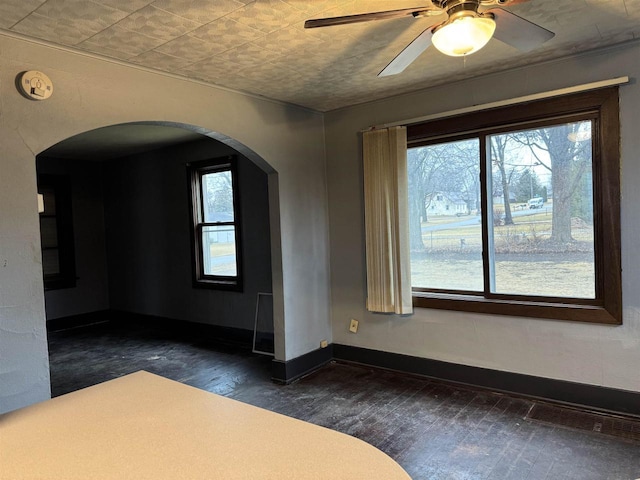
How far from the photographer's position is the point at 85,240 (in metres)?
6.67

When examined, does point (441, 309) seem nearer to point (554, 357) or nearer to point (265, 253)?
point (554, 357)

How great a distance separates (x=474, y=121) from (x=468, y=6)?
1843 mm

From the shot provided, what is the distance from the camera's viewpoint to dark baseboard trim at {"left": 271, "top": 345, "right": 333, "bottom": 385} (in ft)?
12.7

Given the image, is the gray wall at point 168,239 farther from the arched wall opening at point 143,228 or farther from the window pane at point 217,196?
the window pane at point 217,196

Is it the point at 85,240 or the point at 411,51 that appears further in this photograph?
the point at 85,240

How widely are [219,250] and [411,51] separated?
3801 millimetres

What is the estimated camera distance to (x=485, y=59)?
10.0 feet

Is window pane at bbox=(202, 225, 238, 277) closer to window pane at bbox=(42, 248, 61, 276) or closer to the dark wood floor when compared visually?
the dark wood floor

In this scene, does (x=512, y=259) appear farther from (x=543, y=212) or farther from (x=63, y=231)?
(x=63, y=231)

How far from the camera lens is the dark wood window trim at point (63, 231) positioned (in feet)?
20.8

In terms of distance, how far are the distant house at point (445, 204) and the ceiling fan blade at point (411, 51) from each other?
1.58 metres

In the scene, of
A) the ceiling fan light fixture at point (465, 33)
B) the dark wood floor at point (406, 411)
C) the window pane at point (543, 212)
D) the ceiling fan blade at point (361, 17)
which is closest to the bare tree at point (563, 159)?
the window pane at point (543, 212)

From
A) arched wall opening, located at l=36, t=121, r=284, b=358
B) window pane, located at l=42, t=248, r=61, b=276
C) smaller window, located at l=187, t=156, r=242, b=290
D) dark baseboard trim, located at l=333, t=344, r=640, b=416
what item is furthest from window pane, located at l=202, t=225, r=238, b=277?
window pane, located at l=42, t=248, r=61, b=276

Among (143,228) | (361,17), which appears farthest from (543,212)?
(143,228)
